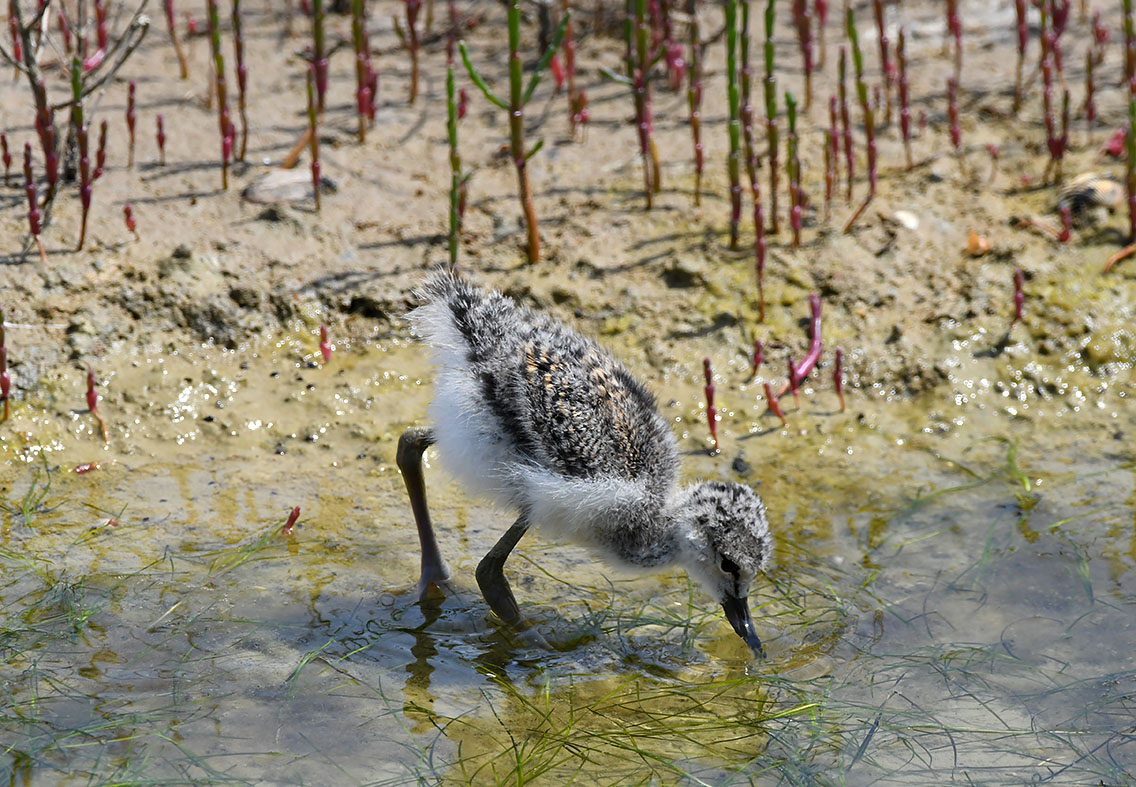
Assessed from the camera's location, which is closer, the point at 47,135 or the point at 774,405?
the point at 774,405

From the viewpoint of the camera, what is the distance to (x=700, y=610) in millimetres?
4406

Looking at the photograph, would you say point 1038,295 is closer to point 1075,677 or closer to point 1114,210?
point 1114,210

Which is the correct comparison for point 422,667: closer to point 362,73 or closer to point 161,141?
point 161,141

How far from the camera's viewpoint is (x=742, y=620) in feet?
13.4

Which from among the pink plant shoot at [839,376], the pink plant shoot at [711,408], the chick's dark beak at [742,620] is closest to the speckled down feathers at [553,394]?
the chick's dark beak at [742,620]

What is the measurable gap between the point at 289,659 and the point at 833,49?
18.4ft

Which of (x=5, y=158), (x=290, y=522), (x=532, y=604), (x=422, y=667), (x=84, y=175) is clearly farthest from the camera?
(x=5, y=158)

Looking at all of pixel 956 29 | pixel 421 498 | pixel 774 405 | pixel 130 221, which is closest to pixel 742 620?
pixel 421 498

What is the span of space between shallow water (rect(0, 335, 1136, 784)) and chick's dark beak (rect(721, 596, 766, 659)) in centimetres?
9

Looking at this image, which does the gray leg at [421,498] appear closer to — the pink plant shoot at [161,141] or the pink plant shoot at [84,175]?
the pink plant shoot at [84,175]

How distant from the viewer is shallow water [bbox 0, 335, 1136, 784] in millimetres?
3451

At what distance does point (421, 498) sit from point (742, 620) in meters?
1.21

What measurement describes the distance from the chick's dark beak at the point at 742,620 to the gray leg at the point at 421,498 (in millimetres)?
1004

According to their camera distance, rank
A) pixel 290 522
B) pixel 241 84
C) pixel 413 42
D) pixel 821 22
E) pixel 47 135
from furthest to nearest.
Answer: pixel 821 22 < pixel 413 42 < pixel 241 84 < pixel 47 135 < pixel 290 522
